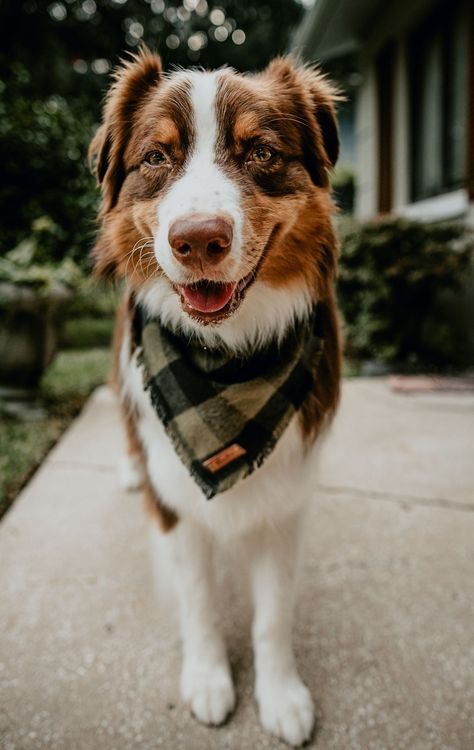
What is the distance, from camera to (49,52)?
12180mm

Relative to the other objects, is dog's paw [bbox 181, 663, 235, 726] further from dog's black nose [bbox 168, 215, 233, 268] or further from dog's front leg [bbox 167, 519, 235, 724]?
dog's black nose [bbox 168, 215, 233, 268]

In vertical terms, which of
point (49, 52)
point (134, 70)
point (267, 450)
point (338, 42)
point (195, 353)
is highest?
point (49, 52)

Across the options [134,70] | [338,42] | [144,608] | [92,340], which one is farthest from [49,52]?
[144,608]

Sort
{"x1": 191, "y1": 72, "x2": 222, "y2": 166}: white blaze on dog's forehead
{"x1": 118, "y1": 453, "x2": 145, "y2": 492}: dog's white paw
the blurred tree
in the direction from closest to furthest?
{"x1": 191, "y1": 72, "x2": 222, "y2": 166}: white blaze on dog's forehead → {"x1": 118, "y1": 453, "x2": 145, "y2": 492}: dog's white paw → the blurred tree

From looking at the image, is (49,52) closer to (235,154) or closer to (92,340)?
(92,340)

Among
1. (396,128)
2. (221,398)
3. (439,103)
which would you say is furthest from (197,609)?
(396,128)

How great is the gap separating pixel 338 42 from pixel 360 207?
246 cm

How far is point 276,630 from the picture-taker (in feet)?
5.14

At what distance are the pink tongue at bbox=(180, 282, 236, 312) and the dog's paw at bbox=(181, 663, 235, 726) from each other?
113 centimetres

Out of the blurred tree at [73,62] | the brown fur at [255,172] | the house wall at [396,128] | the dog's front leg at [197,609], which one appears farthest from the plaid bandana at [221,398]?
the house wall at [396,128]

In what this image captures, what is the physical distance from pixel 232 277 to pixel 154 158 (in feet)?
1.70

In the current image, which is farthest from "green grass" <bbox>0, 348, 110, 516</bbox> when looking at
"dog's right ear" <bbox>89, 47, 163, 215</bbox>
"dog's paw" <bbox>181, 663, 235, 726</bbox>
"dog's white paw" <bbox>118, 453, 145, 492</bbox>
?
"dog's right ear" <bbox>89, 47, 163, 215</bbox>

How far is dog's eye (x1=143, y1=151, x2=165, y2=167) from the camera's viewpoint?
1.46m

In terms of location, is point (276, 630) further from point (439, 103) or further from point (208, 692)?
point (439, 103)
